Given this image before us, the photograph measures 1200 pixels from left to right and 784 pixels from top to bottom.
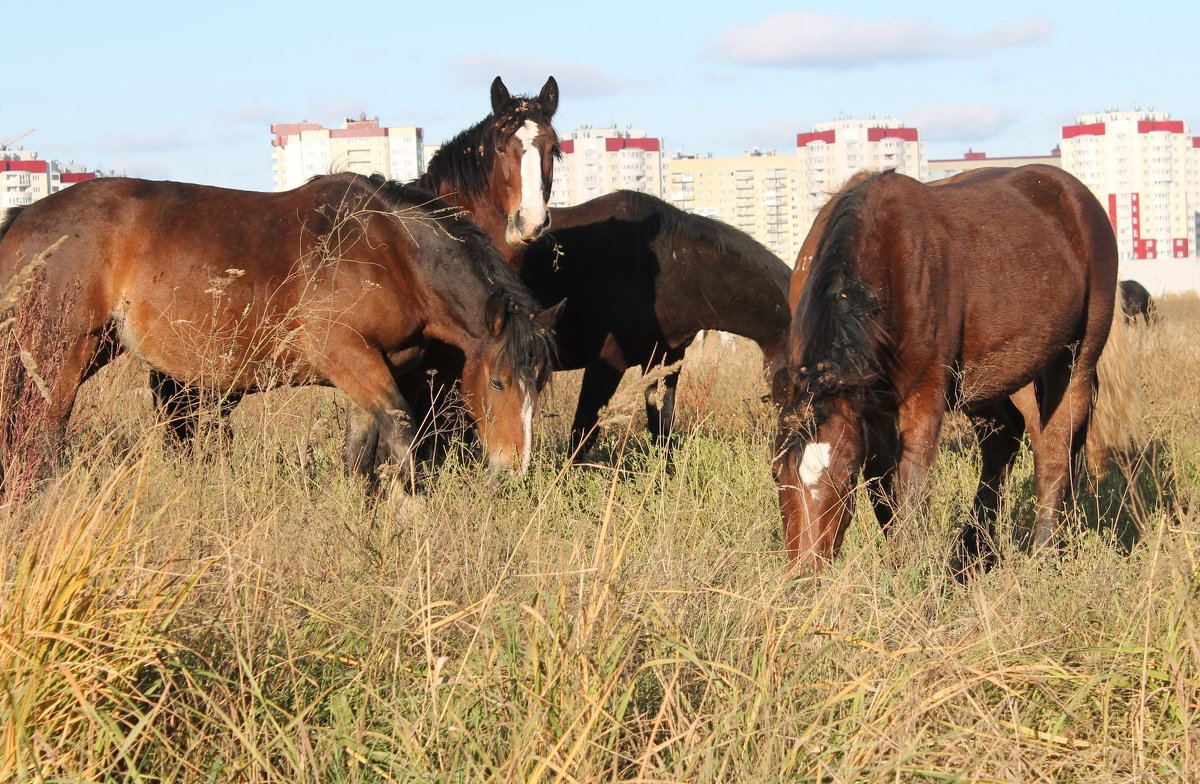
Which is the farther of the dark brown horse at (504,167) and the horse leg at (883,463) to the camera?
the dark brown horse at (504,167)

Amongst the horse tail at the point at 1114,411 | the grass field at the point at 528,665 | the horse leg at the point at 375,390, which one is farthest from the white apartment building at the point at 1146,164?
the grass field at the point at 528,665

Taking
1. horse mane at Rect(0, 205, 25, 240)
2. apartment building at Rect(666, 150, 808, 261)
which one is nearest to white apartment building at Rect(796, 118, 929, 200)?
apartment building at Rect(666, 150, 808, 261)

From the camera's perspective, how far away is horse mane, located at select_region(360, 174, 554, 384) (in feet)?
17.4

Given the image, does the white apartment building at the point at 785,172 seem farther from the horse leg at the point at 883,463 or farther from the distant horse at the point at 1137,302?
the horse leg at the point at 883,463

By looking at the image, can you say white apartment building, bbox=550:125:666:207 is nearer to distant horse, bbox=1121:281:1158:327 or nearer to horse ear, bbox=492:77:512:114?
distant horse, bbox=1121:281:1158:327

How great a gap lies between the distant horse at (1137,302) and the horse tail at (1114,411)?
244 inches

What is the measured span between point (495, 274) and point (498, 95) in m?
2.02

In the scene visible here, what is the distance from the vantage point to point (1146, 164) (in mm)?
117312

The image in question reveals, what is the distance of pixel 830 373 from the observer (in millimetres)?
3664

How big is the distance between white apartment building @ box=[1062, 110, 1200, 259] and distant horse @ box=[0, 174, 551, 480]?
122733mm

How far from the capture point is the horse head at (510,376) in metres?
5.25

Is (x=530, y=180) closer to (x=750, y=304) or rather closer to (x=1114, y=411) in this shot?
(x=750, y=304)

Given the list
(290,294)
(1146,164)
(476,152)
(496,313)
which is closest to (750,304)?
(476,152)

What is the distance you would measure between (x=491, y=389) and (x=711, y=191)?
111294mm
